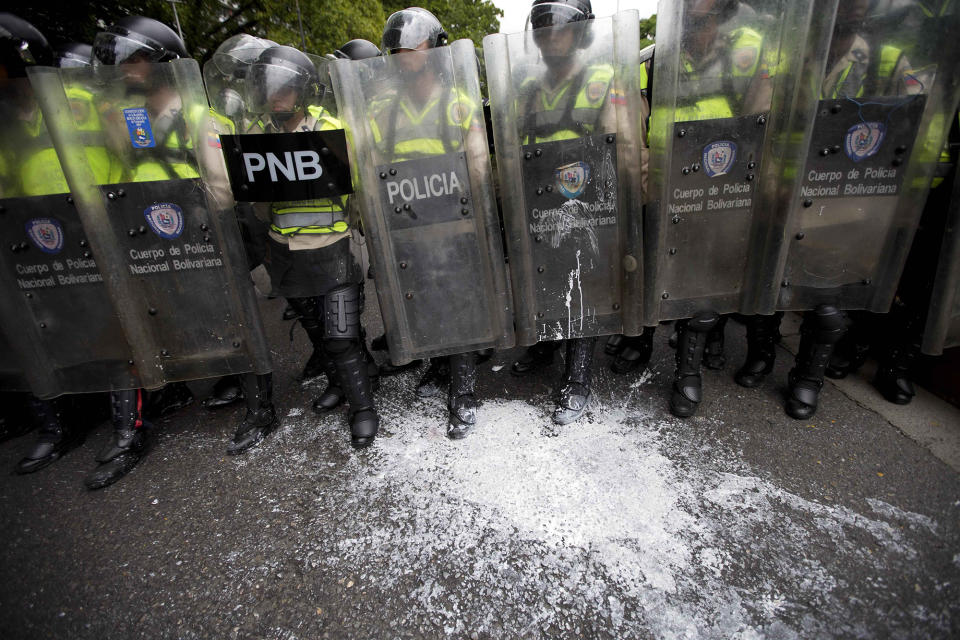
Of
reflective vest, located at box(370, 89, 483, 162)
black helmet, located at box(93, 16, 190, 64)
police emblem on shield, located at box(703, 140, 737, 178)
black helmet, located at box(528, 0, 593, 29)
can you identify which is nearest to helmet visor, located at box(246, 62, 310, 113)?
reflective vest, located at box(370, 89, 483, 162)

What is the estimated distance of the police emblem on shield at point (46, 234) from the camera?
2.26 meters

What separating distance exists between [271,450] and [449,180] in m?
1.81

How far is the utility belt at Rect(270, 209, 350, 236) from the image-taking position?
2383 mm

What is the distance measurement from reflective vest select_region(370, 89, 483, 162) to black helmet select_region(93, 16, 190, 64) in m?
1.19

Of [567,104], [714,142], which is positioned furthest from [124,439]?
[714,142]

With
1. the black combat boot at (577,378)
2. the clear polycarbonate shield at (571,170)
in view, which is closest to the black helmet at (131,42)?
the clear polycarbonate shield at (571,170)

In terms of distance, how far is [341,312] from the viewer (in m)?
2.58

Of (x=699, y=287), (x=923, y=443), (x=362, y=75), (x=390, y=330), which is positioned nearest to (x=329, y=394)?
(x=390, y=330)

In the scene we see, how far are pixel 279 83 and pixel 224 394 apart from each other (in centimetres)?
208

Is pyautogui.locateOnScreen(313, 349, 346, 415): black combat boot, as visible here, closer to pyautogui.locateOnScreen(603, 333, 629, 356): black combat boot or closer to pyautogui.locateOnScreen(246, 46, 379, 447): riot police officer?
pyautogui.locateOnScreen(246, 46, 379, 447): riot police officer

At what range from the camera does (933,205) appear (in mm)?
2469

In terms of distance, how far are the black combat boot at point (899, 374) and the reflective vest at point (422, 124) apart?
8.86 ft

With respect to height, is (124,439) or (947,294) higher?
(947,294)

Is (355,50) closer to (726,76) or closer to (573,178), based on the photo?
(573,178)
